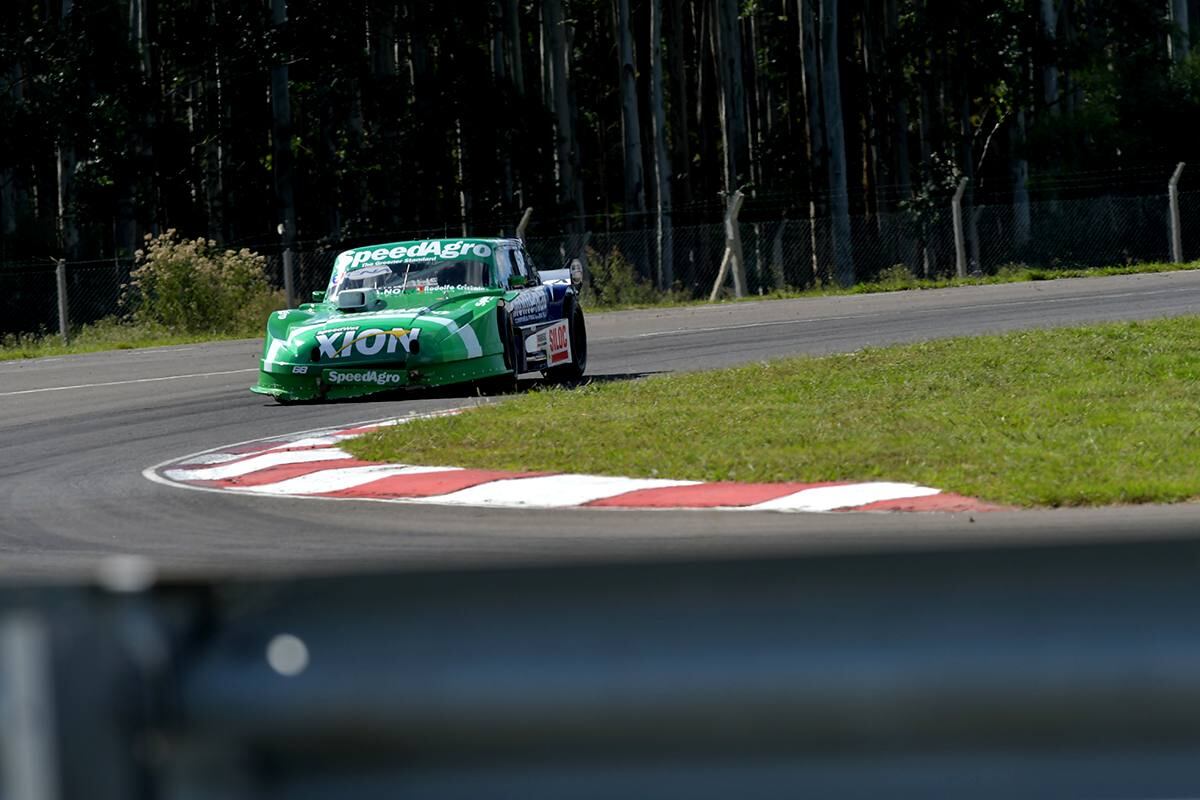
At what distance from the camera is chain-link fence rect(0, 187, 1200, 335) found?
30.9 m

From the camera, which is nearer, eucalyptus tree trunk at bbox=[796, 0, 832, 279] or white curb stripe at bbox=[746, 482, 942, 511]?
white curb stripe at bbox=[746, 482, 942, 511]

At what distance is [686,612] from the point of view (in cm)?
137

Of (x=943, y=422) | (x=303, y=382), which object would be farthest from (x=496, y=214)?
(x=943, y=422)

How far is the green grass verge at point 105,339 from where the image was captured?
25719mm

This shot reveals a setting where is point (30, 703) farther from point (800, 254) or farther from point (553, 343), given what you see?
point (800, 254)

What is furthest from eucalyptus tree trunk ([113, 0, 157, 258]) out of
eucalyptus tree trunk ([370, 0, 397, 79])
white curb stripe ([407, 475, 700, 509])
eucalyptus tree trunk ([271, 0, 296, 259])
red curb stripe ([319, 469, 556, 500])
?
white curb stripe ([407, 475, 700, 509])

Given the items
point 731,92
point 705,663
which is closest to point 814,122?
point 731,92

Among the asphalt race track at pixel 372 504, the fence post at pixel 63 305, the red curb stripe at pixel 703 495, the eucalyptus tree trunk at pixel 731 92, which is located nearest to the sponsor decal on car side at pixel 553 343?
the asphalt race track at pixel 372 504

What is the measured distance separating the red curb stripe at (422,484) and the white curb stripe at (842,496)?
194cm

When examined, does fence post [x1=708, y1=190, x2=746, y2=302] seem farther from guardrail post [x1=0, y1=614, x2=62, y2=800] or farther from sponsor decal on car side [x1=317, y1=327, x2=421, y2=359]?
guardrail post [x1=0, y1=614, x2=62, y2=800]

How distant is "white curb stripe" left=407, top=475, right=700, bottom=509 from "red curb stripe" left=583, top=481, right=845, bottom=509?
5.0 inches

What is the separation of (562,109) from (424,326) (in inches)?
1351

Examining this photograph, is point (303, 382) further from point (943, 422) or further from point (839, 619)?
point (839, 619)

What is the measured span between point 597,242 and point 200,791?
33349 mm
